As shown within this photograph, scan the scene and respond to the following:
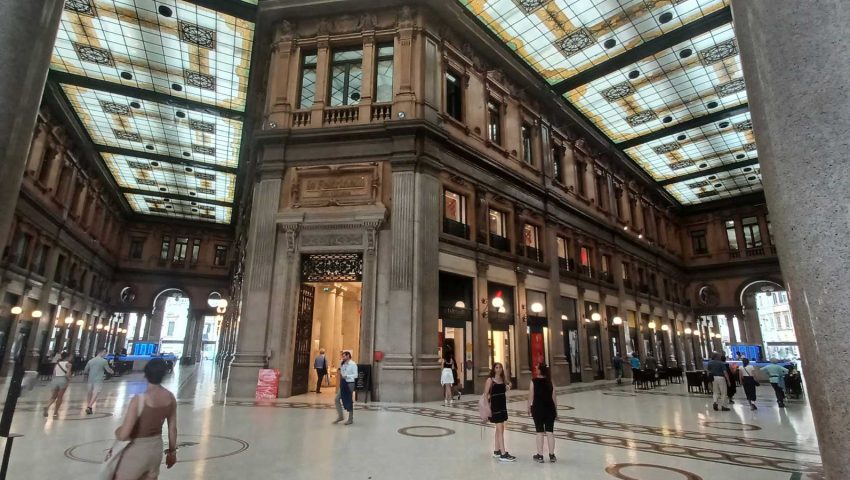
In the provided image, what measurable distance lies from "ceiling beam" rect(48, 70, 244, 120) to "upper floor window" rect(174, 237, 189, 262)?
19433mm

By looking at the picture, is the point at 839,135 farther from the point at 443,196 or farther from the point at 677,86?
the point at 677,86

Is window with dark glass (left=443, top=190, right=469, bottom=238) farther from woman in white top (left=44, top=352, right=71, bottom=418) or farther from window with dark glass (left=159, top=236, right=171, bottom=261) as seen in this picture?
window with dark glass (left=159, top=236, right=171, bottom=261)

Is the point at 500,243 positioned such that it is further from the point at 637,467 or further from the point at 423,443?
the point at 637,467

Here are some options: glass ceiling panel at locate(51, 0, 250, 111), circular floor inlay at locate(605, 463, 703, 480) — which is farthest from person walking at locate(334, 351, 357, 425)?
glass ceiling panel at locate(51, 0, 250, 111)

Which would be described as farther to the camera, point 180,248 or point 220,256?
point 220,256

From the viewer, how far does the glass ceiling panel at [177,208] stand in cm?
3372

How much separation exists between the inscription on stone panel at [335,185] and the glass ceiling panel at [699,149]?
18.5 meters

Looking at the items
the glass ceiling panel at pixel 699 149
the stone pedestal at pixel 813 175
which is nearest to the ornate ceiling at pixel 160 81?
the stone pedestal at pixel 813 175

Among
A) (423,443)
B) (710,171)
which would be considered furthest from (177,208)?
(710,171)

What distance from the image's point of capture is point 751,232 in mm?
32031

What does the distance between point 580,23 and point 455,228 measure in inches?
347

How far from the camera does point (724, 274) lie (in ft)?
105

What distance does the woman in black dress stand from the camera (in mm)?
5878

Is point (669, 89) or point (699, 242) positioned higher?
point (669, 89)
